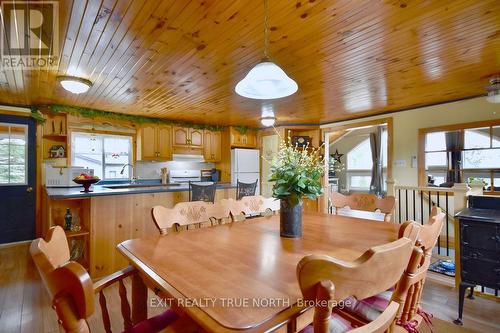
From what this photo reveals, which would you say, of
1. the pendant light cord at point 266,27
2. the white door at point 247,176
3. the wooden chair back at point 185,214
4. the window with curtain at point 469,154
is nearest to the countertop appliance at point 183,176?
the white door at point 247,176

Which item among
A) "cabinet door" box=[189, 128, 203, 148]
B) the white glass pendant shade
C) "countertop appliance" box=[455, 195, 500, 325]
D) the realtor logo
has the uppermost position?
the realtor logo

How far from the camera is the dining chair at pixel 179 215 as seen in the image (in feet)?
5.11

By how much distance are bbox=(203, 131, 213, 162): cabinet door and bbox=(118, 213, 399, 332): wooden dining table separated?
4.40 meters

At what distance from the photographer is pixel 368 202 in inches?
90.1

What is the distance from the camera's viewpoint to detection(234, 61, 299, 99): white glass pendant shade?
1.50m

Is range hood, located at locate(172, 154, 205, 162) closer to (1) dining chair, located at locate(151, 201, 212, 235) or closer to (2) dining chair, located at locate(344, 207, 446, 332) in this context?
(1) dining chair, located at locate(151, 201, 212, 235)

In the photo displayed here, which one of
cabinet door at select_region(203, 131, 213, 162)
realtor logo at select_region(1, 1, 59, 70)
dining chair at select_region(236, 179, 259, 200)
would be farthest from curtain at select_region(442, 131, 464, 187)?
realtor logo at select_region(1, 1, 59, 70)

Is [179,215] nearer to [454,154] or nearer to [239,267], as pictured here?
[239,267]

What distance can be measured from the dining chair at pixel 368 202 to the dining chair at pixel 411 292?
3.19ft

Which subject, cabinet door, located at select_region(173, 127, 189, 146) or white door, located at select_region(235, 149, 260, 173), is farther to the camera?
white door, located at select_region(235, 149, 260, 173)

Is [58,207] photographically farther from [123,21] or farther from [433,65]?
[433,65]

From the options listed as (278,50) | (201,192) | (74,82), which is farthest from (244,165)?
(278,50)

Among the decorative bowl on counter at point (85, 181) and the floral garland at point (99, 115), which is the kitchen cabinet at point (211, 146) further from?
the decorative bowl on counter at point (85, 181)

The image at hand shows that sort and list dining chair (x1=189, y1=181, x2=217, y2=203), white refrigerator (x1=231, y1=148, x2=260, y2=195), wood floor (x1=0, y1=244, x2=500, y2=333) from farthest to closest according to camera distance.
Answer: white refrigerator (x1=231, y1=148, x2=260, y2=195)
dining chair (x1=189, y1=181, x2=217, y2=203)
wood floor (x1=0, y1=244, x2=500, y2=333)
